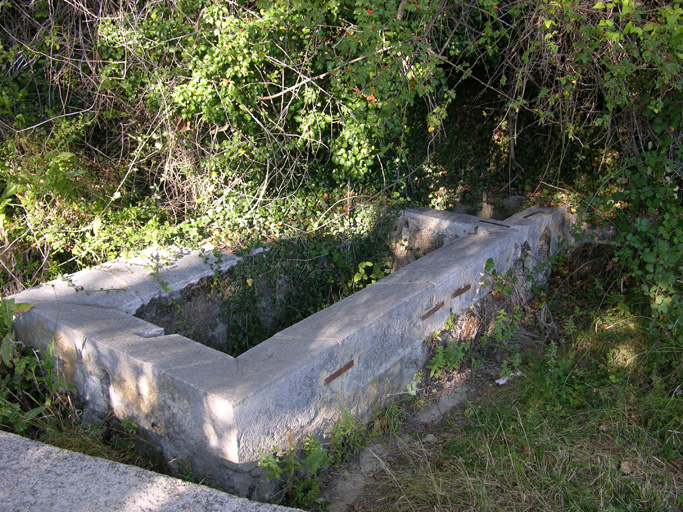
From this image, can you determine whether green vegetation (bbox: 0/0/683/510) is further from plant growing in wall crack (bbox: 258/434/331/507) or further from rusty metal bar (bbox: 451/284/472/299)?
plant growing in wall crack (bbox: 258/434/331/507)

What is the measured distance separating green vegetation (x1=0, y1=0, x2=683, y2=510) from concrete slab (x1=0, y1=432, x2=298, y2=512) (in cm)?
71

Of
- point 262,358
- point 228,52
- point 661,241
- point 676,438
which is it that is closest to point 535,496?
point 676,438

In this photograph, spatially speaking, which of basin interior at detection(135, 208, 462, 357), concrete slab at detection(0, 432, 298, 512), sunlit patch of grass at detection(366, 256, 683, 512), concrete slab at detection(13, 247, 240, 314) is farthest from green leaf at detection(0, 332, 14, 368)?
sunlit patch of grass at detection(366, 256, 683, 512)

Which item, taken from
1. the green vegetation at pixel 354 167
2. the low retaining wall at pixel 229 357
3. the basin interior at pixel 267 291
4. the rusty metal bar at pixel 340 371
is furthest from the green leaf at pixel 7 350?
the rusty metal bar at pixel 340 371

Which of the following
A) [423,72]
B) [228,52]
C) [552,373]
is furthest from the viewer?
[228,52]

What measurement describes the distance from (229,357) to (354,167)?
2327 mm

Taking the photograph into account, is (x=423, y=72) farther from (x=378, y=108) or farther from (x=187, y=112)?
(x=187, y=112)

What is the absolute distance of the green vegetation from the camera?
298cm

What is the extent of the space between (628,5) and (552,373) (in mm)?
2317

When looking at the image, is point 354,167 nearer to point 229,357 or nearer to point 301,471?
point 229,357

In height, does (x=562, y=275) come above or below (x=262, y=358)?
below

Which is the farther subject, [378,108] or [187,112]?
[187,112]

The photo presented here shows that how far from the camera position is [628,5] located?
9.87 ft

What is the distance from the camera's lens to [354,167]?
175 inches
